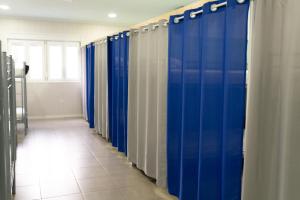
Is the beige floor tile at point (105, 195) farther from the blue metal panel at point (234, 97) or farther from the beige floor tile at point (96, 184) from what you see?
the blue metal panel at point (234, 97)

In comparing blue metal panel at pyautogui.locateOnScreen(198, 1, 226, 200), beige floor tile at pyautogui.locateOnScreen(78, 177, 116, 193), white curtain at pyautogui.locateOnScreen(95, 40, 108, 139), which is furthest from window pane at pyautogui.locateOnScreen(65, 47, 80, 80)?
blue metal panel at pyautogui.locateOnScreen(198, 1, 226, 200)

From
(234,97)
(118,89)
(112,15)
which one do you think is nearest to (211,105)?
(234,97)

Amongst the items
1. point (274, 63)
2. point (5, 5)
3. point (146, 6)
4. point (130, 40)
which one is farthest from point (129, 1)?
point (274, 63)

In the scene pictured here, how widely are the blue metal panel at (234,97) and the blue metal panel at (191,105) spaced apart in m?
0.38

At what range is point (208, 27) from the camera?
2.15 m

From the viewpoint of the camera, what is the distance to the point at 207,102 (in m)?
2.20

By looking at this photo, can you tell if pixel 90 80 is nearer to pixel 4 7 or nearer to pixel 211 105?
pixel 4 7

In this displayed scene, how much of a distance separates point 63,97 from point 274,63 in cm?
635

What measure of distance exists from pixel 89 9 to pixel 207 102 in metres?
4.22

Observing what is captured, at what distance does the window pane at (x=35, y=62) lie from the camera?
6949 millimetres

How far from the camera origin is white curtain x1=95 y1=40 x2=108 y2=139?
4.86m

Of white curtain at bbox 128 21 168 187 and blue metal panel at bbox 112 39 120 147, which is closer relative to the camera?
white curtain at bbox 128 21 168 187

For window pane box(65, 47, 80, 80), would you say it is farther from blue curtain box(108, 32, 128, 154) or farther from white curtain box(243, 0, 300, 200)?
white curtain box(243, 0, 300, 200)

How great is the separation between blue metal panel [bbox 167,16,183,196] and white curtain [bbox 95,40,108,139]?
7.23 ft
